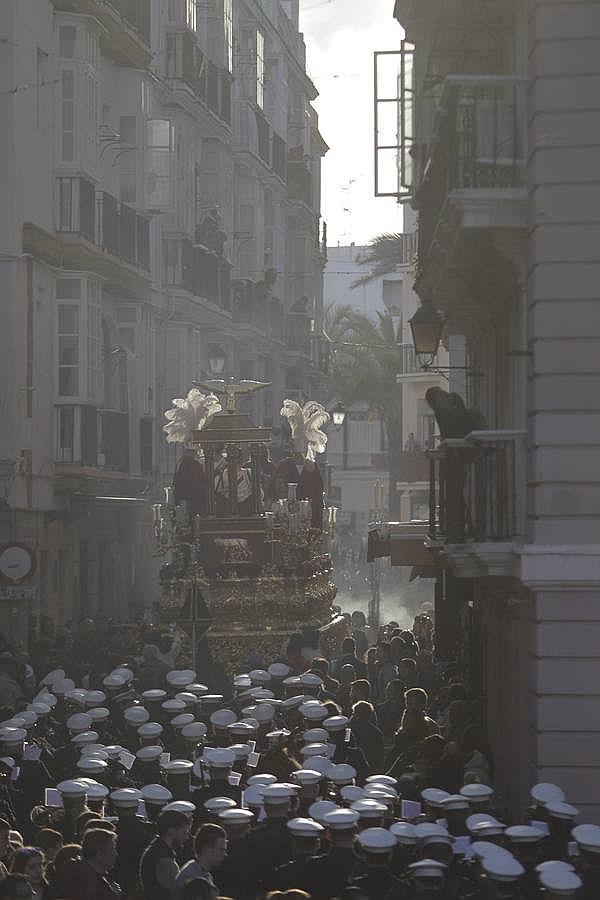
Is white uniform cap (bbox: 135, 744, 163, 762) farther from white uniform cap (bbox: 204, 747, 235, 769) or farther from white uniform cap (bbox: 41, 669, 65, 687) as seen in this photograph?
white uniform cap (bbox: 41, 669, 65, 687)

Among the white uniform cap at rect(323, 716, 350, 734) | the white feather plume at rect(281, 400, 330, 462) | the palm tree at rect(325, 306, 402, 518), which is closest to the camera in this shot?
the white uniform cap at rect(323, 716, 350, 734)

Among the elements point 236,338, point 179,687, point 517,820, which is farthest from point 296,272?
point 517,820

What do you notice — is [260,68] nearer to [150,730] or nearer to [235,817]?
[150,730]

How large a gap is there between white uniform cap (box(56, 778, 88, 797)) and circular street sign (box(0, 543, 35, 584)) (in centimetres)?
1268

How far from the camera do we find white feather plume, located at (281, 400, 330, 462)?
102ft

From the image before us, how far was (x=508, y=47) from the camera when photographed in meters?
18.2

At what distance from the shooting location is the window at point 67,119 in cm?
3303

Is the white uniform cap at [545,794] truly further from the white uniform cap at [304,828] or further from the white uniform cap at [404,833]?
the white uniform cap at [304,828]

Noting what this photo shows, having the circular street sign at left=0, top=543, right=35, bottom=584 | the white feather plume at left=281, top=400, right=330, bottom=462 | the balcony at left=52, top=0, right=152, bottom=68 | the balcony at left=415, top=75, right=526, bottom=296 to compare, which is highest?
the balcony at left=52, top=0, right=152, bottom=68

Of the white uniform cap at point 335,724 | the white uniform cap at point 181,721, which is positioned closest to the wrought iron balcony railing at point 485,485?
the white uniform cap at point 335,724

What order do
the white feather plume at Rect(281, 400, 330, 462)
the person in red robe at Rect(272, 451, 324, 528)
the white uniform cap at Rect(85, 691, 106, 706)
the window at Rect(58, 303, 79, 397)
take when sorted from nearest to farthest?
the white uniform cap at Rect(85, 691, 106, 706), the person in red robe at Rect(272, 451, 324, 528), the white feather plume at Rect(281, 400, 330, 462), the window at Rect(58, 303, 79, 397)

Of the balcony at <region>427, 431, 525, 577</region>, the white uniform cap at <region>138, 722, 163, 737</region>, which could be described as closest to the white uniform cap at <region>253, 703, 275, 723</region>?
the white uniform cap at <region>138, 722, 163, 737</region>

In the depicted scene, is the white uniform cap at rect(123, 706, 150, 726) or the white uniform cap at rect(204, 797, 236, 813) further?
the white uniform cap at rect(123, 706, 150, 726)

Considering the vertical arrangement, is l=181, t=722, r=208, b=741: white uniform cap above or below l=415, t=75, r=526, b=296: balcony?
below
